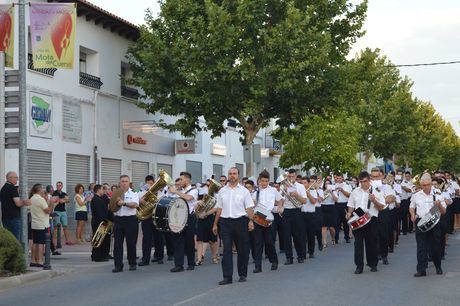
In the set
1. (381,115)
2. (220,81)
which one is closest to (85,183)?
(220,81)

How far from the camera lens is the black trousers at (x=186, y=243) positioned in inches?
628

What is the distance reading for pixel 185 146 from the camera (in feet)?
116

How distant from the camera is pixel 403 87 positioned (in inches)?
2298

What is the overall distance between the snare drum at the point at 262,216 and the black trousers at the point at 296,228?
1.58 metres

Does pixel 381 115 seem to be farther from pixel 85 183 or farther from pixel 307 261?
pixel 307 261

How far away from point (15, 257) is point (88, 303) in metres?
3.65

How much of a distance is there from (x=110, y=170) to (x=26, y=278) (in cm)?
1561

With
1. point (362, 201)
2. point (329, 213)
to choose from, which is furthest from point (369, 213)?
point (329, 213)

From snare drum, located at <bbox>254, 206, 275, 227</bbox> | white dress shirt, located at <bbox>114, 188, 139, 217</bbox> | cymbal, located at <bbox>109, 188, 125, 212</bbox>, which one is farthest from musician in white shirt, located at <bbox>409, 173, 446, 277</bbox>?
cymbal, located at <bbox>109, 188, 125, 212</bbox>

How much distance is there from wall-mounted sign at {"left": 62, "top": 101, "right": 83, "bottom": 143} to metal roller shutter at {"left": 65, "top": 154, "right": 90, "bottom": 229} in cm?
63

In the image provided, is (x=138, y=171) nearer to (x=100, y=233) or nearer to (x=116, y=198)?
(x=100, y=233)

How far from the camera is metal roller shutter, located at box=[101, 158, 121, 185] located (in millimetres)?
29625

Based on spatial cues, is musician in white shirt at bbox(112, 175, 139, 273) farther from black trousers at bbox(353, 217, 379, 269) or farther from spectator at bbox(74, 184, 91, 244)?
spectator at bbox(74, 184, 91, 244)

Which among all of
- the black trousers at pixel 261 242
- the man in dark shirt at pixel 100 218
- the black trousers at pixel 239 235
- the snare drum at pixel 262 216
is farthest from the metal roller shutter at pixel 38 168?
the black trousers at pixel 239 235
